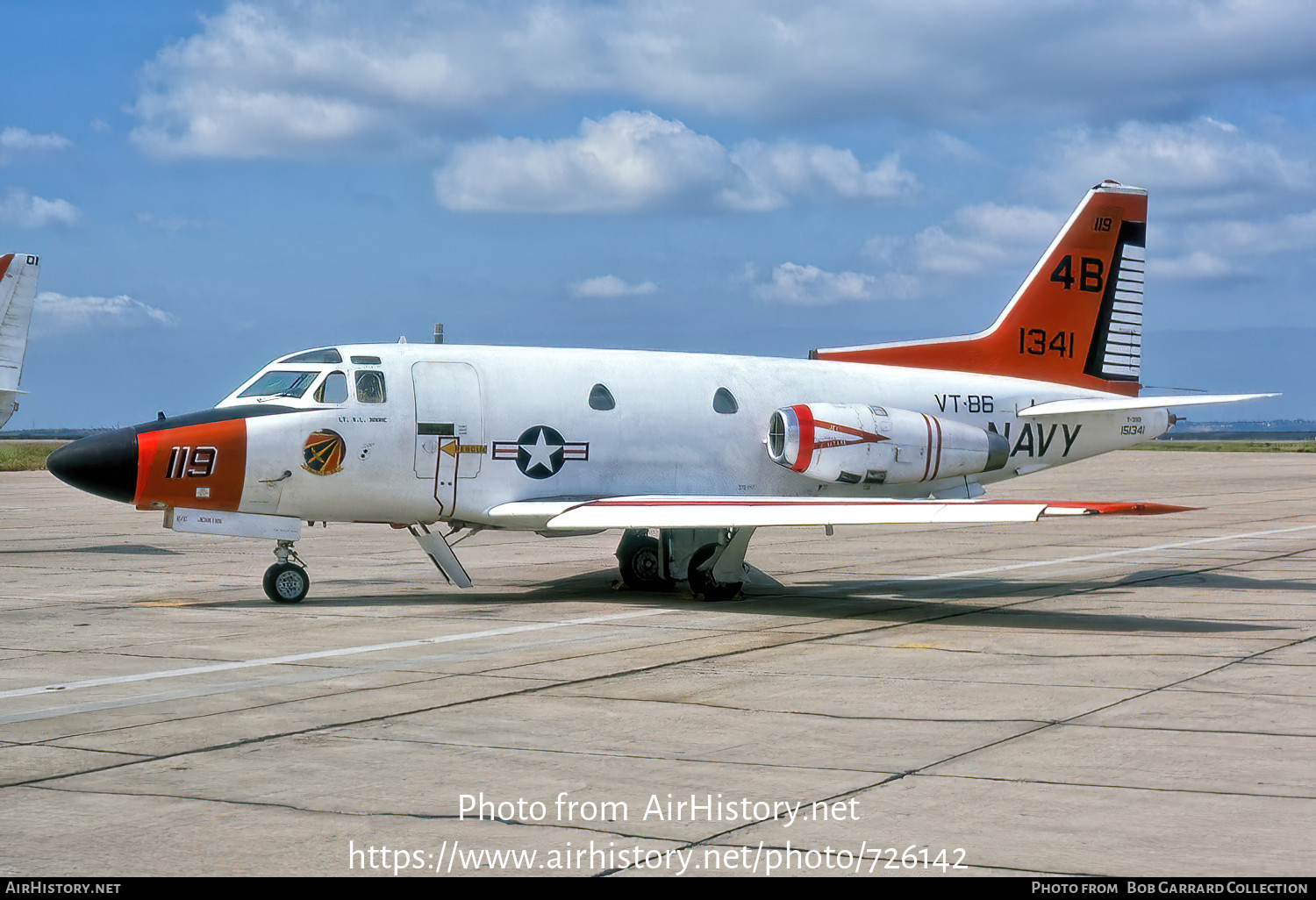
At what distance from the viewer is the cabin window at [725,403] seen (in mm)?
18625

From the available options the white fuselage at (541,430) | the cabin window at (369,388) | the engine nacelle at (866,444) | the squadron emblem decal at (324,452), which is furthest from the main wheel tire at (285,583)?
the engine nacelle at (866,444)

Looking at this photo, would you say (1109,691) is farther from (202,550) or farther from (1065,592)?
A: (202,550)

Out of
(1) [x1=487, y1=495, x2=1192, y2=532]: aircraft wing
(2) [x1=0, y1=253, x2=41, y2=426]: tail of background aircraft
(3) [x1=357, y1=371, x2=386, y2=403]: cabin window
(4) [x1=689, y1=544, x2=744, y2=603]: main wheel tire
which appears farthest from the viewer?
(2) [x1=0, y1=253, x2=41, y2=426]: tail of background aircraft

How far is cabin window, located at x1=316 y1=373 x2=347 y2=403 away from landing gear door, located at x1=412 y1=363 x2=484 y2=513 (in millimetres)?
901

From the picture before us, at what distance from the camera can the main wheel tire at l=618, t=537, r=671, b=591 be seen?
18469 millimetres

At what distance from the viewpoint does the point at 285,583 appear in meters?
16.3

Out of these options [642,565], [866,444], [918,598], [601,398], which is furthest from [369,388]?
[918,598]

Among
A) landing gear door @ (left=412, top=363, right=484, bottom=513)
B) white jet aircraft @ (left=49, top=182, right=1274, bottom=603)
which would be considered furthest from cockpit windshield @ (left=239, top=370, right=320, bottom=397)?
landing gear door @ (left=412, top=363, right=484, bottom=513)

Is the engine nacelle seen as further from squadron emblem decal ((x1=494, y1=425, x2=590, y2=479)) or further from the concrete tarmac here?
squadron emblem decal ((x1=494, y1=425, x2=590, y2=479))

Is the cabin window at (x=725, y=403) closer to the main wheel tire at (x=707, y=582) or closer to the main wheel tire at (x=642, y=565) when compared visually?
the main wheel tire at (x=642, y=565)

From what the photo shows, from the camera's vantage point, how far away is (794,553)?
81.4 feet

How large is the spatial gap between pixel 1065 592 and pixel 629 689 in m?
9.41

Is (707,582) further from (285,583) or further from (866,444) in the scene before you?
(285,583)
